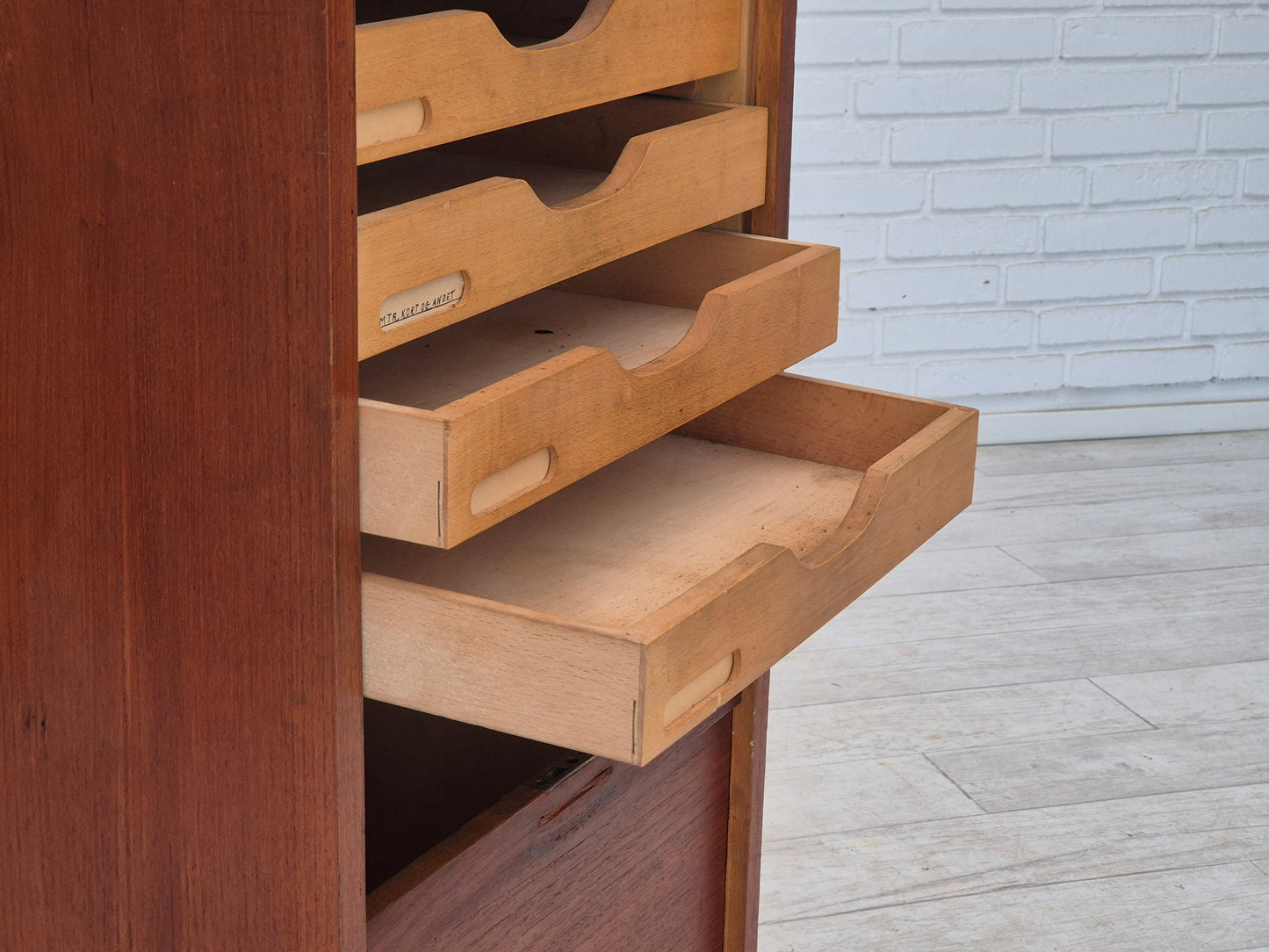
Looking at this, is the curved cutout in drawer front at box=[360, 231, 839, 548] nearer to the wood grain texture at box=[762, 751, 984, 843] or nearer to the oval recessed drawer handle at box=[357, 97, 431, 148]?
the oval recessed drawer handle at box=[357, 97, 431, 148]

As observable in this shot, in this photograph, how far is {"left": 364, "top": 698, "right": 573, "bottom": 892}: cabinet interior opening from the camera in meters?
1.17

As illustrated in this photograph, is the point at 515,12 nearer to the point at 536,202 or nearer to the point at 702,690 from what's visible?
the point at 536,202

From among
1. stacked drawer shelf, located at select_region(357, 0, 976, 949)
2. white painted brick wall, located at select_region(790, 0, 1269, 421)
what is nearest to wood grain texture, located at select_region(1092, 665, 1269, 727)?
white painted brick wall, located at select_region(790, 0, 1269, 421)

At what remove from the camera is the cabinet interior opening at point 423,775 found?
1166 millimetres

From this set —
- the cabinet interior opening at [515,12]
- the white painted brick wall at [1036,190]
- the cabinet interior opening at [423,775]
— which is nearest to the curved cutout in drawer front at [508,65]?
the cabinet interior opening at [515,12]

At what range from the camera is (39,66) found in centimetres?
64

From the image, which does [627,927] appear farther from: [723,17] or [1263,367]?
[1263,367]

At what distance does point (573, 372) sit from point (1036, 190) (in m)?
1.90

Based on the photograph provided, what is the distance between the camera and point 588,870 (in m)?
0.92

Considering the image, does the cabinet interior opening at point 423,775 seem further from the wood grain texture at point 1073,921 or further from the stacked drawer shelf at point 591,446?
the wood grain texture at point 1073,921

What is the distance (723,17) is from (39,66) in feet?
1.39

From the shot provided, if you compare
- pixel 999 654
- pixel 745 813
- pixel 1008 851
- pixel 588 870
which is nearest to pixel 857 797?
pixel 1008 851

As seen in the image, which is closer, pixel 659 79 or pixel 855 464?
pixel 659 79

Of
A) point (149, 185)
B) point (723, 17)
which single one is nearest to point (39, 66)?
point (149, 185)
